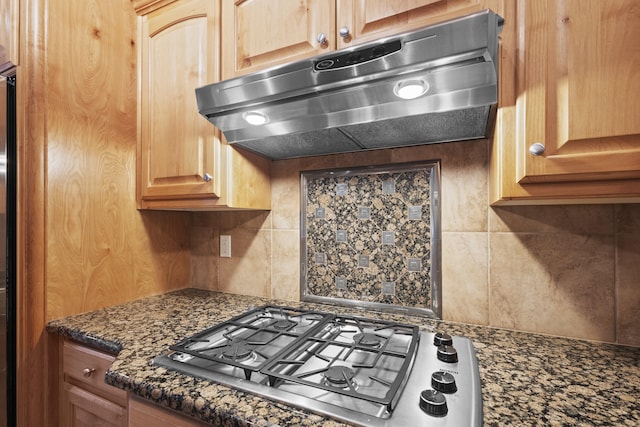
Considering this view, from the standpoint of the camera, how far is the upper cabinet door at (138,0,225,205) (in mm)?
1172

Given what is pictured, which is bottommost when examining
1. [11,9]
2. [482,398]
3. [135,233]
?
[482,398]

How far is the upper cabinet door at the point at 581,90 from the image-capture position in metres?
0.64

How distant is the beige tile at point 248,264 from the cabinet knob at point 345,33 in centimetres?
87

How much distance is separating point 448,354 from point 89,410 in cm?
118

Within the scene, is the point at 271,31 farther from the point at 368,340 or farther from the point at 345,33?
the point at 368,340

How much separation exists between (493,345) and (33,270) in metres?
1.59

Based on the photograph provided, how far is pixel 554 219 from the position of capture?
38.3 inches

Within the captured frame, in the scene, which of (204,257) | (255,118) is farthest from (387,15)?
(204,257)

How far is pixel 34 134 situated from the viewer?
1.11 meters

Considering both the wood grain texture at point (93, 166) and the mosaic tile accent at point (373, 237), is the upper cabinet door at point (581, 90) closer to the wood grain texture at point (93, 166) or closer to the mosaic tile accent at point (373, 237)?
the mosaic tile accent at point (373, 237)

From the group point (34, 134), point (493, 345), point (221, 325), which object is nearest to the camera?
point (493, 345)

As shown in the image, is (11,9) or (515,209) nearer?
(515,209)

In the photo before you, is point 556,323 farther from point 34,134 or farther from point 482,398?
point 34,134

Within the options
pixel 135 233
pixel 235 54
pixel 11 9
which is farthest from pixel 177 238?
pixel 11 9
